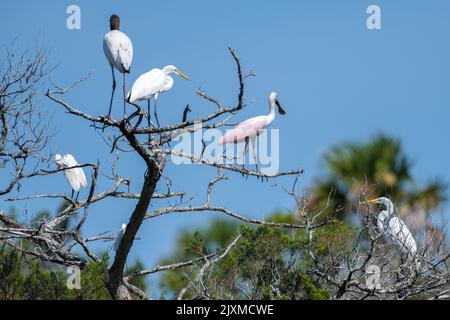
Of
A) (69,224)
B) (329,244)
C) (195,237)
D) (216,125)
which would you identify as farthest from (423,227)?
(69,224)

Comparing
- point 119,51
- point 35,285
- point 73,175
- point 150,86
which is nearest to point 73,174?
point 73,175

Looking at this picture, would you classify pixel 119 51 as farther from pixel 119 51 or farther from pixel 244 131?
pixel 244 131

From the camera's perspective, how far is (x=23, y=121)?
43.0ft

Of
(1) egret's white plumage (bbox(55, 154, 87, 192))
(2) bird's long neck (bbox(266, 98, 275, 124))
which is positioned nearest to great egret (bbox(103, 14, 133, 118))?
(2) bird's long neck (bbox(266, 98, 275, 124))

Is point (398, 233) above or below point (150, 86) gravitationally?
below

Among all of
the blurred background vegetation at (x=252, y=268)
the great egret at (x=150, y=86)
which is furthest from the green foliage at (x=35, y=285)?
the great egret at (x=150, y=86)

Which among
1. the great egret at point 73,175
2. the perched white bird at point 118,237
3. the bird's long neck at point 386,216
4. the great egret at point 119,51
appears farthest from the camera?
the great egret at point 73,175

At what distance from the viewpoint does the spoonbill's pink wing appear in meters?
14.6

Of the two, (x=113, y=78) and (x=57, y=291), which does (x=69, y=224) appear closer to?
(x=57, y=291)

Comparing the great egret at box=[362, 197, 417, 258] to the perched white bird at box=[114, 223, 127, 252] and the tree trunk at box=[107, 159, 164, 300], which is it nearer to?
the tree trunk at box=[107, 159, 164, 300]

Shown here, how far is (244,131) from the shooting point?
14773 mm

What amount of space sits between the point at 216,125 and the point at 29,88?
3.06 metres

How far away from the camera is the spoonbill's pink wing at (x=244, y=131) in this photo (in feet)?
47.9

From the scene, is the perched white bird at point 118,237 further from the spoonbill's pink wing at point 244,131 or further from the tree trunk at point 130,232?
the spoonbill's pink wing at point 244,131
